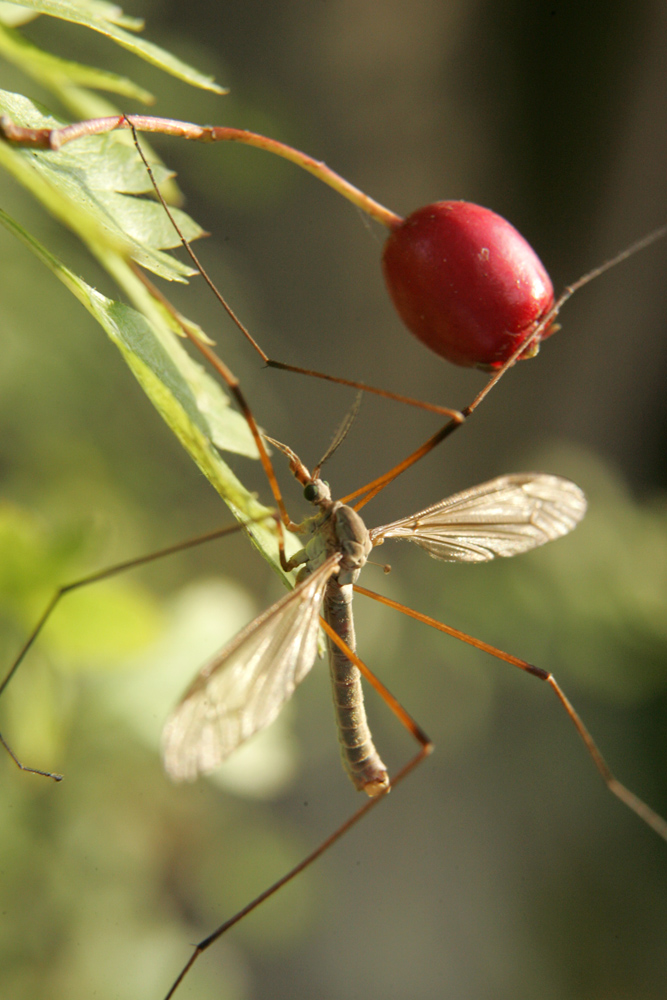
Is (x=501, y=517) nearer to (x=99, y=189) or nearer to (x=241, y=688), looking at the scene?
(x=241, y=688)

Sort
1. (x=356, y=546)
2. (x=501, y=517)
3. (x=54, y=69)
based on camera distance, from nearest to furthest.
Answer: (x=54, y=69)
(x=356, y=546)
(x=501, y=517)

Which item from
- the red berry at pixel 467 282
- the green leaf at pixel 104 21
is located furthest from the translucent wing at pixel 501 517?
the green leaf at pixel 104 21

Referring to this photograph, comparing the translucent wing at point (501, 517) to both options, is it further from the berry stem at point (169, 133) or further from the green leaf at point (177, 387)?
the berry stem at point (169, 133)

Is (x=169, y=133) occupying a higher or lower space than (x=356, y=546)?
higher

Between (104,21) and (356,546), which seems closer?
(104,21)

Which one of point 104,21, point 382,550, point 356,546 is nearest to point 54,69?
point 104,21

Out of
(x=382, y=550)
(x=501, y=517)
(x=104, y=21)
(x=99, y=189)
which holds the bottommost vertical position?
(x=382, y=550)

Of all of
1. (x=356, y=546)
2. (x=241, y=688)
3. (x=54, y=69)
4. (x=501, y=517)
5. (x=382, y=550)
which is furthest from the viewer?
(x=382, y=550)
